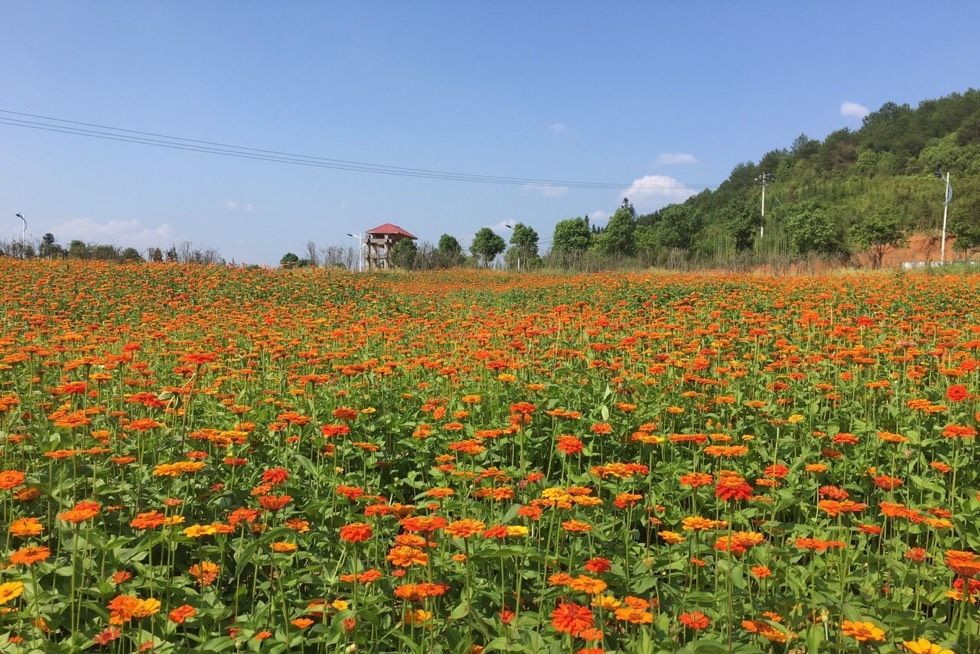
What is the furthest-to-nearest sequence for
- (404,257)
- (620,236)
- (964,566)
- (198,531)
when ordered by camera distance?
(620,236) < (404,257) < (198,531) < (964,566)

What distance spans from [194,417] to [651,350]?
3243 millimetres

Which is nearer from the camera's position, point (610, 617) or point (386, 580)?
point (610, 617)

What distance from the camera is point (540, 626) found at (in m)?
1.79

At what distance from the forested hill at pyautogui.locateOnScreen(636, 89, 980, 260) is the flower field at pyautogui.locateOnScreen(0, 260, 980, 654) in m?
32.5

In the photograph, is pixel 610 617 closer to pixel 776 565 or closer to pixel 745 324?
pixel 776 565

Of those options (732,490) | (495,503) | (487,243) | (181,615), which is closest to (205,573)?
(181,615)

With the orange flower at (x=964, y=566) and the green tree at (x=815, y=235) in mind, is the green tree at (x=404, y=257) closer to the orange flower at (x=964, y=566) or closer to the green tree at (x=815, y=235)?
the green tree at (x=815, y=235)

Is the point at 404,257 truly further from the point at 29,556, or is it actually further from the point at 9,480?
the point at 29,556

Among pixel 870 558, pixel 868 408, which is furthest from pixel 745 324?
pixel 870 558

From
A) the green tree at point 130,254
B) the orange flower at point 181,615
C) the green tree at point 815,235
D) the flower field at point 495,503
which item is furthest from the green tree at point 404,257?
the orange flower at point 181,615

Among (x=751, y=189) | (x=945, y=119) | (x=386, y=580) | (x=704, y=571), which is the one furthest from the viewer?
(x=751, y=189)

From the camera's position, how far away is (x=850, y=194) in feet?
186

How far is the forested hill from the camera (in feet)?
125

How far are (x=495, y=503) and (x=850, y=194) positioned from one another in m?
64.6
